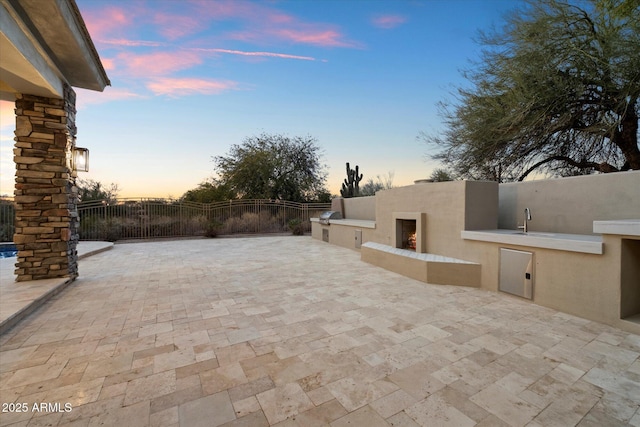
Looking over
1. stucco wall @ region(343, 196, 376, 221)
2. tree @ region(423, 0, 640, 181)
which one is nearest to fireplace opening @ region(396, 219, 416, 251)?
stucco wall @ region(343, 196, 376, 221)

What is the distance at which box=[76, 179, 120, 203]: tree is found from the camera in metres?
12.0

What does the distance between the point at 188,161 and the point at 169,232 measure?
14.6 feet

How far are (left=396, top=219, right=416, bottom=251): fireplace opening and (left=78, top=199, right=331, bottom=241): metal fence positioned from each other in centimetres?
762

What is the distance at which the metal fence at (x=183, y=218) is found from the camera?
10688 mm

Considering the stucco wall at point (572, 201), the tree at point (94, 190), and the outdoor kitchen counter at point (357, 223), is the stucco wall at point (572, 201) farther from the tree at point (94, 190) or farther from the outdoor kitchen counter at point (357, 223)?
the tree at point (94, 190)

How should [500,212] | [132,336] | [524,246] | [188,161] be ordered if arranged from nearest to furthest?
1. [132,336]
2. [524,246]
3. [500,212]
4. [188,161]

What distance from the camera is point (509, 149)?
8.12 m

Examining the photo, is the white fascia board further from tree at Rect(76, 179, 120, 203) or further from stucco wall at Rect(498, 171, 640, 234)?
tree at Rect(76, 179, 120, 203)

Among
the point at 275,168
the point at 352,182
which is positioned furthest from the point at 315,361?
the point at 275,168

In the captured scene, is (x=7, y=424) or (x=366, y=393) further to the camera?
(x=366, y=393)

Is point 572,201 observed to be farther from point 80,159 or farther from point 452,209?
point 80,159

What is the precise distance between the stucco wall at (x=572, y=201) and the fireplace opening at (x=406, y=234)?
5.65 ft

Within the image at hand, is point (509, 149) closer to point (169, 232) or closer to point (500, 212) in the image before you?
point (500, 212)

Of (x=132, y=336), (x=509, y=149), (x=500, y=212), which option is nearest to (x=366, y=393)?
(x=132, y=336)
